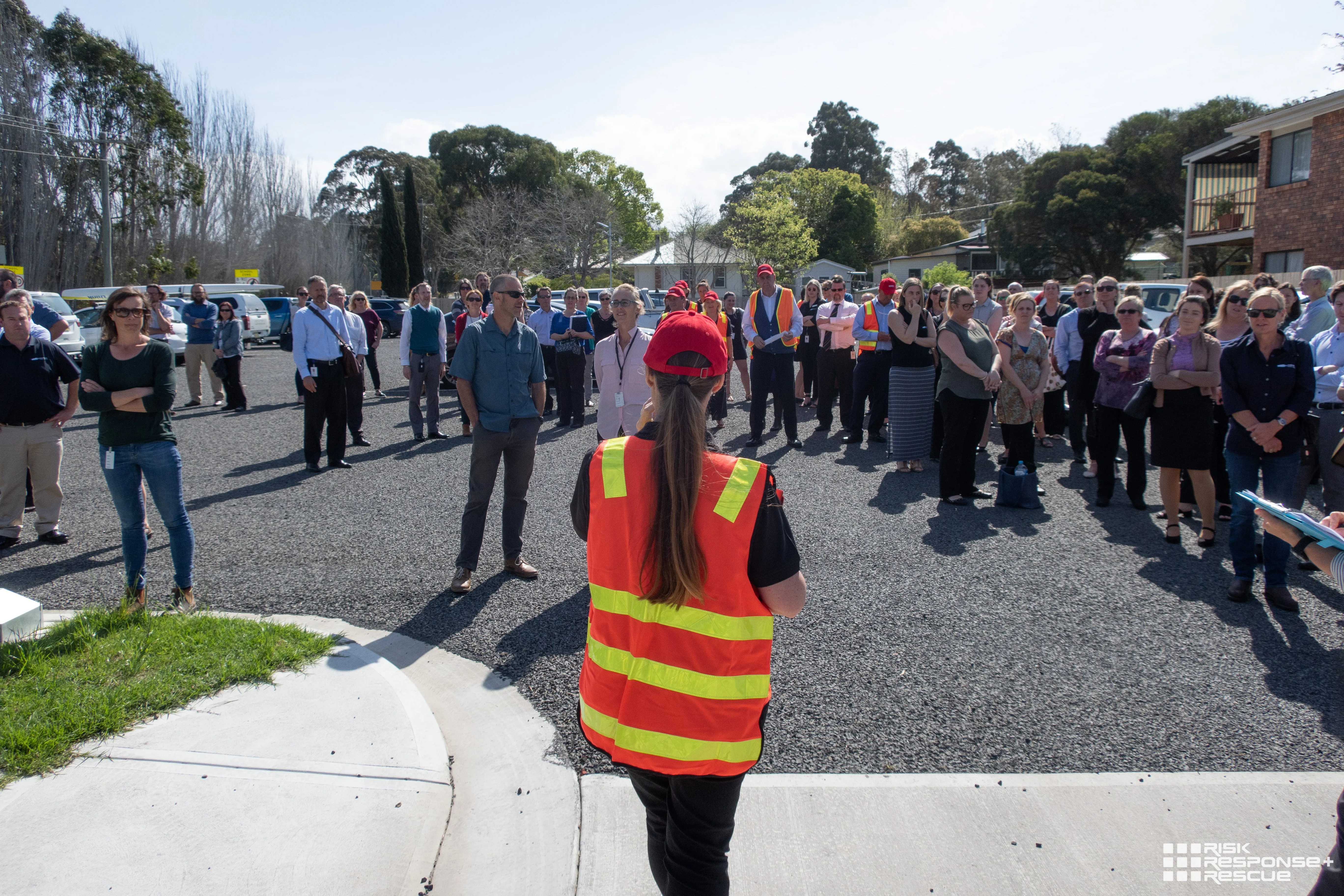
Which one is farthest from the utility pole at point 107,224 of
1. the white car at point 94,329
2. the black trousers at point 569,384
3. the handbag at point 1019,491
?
the handbag at point 1019,491

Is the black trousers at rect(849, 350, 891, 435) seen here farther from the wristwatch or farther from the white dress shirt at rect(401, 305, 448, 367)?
the wristwatch

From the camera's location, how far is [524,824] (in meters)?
2.99

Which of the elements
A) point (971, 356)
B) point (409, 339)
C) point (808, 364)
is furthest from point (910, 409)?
point (409, 339)

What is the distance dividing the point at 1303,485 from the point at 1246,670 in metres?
2.57

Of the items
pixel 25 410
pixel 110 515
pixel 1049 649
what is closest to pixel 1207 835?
pixel 1049 649

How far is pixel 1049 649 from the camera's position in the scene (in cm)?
439

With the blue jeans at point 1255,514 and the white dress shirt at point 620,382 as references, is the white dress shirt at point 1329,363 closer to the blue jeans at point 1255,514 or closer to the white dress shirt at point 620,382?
the blue jeans at point 1255,514

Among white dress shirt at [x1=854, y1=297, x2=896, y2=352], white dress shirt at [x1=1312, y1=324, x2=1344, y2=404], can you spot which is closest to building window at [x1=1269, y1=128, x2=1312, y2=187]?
white dress shirt at [x1=854, y1=297, x2=896, y2=352]

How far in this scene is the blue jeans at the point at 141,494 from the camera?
4793mm

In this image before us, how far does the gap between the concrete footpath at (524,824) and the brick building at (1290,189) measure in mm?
24941

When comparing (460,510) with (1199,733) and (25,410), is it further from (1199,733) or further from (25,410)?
(1199,733)

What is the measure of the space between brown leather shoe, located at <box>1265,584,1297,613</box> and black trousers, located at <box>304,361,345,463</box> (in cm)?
855

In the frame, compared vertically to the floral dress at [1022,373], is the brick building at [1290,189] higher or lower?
higher

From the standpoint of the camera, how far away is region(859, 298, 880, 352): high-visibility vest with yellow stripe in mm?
9906
